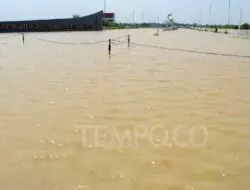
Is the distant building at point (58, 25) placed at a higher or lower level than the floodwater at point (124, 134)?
higher

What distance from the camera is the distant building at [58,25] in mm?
59500

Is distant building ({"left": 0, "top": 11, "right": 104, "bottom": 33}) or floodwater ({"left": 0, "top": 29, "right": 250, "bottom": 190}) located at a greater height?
distant building ({"left": 0, "top": 11, "right": 104, "bottom": 33})

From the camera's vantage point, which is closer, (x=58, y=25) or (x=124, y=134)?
(x=124, y=134)

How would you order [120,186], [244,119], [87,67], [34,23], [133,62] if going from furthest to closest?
[34,23]
[133,62]
[87,67]
[244,119]
[120,186]

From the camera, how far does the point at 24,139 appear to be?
674cm

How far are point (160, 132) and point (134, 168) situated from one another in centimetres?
173

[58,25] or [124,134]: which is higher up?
[58,25]

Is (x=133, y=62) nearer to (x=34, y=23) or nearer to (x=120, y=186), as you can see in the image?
(x=120, y=186)

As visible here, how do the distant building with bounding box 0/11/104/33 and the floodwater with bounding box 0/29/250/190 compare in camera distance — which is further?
the distant building with bounding box 0/11/104/33

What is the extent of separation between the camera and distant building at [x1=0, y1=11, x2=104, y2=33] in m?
59.5

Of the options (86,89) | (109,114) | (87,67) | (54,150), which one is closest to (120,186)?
(54,150)

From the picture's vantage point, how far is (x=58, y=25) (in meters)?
66.9

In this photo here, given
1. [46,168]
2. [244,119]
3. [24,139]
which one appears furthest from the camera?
[244,119]

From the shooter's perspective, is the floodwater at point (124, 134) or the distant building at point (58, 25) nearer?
A: the floodwater at point (124, 134)
